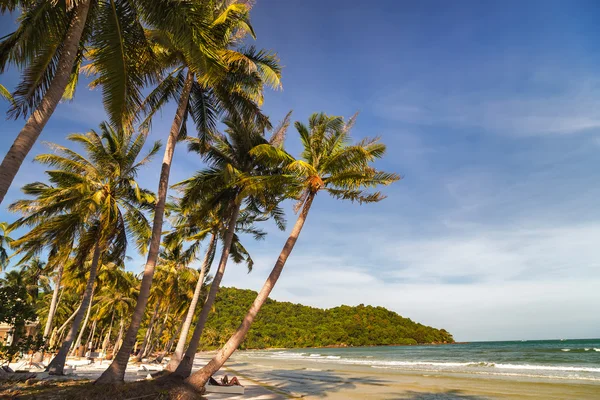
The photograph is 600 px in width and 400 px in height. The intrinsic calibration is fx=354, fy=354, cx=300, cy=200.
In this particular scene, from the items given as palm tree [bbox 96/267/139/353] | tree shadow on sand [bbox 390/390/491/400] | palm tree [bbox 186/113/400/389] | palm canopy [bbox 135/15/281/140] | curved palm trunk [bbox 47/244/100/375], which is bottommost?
tree shadow on sand [bbox 390/390/491/400]

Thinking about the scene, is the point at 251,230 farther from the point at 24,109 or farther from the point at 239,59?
the point at 24,109

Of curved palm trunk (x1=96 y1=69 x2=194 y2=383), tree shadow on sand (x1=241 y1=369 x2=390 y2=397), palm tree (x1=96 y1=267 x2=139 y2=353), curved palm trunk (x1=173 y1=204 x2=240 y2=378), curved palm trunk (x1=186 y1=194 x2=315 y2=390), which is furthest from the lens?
palm tree (x1=96 y1=267 x2=139 y2=353)

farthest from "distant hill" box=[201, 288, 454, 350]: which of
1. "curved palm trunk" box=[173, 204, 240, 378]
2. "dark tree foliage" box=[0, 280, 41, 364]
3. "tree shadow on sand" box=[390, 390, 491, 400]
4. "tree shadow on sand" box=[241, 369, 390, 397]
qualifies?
→ "dark tree foliage" box=[0, 280, 41, 364]

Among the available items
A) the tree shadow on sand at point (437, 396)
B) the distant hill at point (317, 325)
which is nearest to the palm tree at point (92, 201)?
the tree shadow on sand at point (437, 396)

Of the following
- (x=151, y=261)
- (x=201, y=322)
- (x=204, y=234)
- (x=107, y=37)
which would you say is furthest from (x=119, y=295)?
(x=107, y=37)

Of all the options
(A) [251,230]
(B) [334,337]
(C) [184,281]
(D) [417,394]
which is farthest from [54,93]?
(B) [334,337]

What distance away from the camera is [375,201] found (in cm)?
1225

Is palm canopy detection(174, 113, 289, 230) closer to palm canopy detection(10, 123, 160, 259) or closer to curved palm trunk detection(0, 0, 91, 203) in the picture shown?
palm canopy detection(10, 123, 160, 259)

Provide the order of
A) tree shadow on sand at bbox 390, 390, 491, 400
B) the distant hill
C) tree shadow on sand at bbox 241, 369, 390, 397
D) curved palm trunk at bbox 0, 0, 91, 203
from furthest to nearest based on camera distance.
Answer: the distant hill
tree shadow on sand at bbox 241, 369, 390, 397
tree shadow on sand at bbox 390, 390, 491, 400
curved palm trunk at bbox 0, 0, 91, 203

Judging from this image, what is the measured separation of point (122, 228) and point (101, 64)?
8.46m

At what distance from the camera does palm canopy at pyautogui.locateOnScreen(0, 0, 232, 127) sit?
22.0 feet

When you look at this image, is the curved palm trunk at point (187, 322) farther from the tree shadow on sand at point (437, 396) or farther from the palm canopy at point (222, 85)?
the tree shadow on sand at point (437, 396)

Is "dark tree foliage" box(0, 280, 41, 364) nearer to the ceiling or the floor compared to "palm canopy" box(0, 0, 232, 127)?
nearer to the floor

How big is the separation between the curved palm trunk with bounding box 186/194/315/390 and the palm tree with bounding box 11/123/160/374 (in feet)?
21.5
